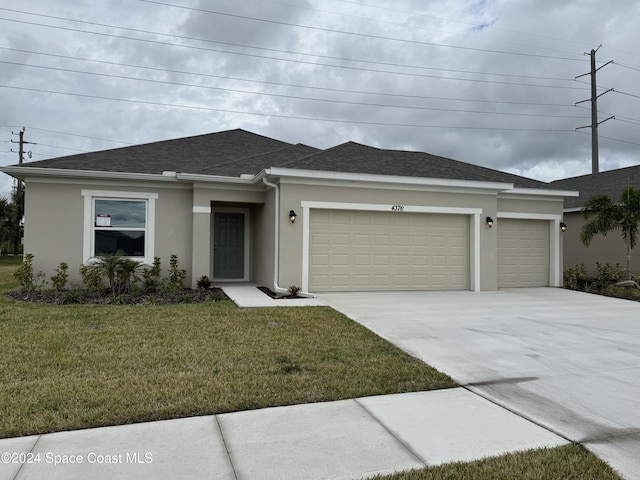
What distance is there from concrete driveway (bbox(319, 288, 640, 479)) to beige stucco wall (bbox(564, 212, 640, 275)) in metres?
5.71

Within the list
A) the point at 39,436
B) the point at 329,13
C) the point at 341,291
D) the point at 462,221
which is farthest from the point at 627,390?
the point at 329,13

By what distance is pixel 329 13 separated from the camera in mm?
17344

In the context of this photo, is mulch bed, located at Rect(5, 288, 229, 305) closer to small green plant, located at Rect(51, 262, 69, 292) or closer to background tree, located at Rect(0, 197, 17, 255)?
small green plant, located at Rect(51, 262, 69, 292)

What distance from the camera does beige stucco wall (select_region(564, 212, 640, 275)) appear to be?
49.9 ft

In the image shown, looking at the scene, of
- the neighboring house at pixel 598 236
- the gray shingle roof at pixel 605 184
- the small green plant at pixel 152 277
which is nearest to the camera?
the small green plant at pixel 152 277

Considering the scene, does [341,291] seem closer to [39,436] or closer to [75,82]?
[39,436]

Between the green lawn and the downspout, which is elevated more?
the downspout

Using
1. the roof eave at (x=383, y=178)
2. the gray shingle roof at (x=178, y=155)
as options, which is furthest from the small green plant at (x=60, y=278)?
the roof eave at (x=383, y=178)

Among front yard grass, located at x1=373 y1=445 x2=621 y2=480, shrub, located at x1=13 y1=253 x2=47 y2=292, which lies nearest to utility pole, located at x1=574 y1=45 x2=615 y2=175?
front yard grass, located at x1=373 y1=445 x2=621 y2=480

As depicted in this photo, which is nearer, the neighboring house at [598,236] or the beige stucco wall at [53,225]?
the beige stucco wall at [53,225]

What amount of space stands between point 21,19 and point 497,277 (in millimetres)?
19331

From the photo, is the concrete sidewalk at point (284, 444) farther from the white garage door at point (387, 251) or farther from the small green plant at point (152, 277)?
the small green plant at point (152, 277)

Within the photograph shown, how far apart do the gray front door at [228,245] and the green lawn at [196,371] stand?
5401mm

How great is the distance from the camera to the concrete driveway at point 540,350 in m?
3.66
